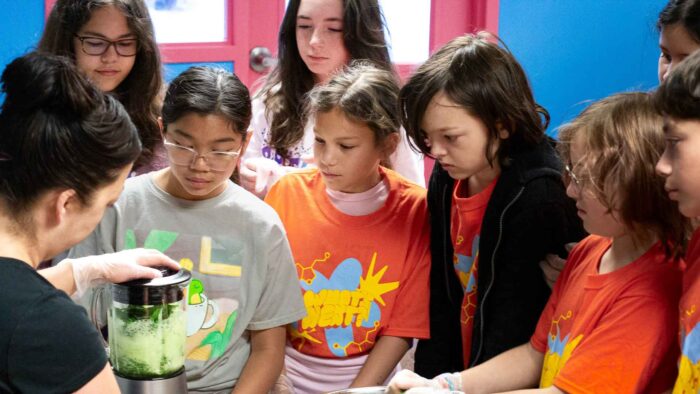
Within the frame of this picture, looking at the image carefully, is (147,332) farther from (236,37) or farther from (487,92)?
(236,37)

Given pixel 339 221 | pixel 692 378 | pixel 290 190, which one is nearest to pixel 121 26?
pixel 290 190

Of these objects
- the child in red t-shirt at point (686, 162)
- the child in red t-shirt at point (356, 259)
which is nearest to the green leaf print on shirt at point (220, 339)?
the child in red t-shirt at point (356, 259)

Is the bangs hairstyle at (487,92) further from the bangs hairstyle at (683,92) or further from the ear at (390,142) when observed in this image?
the bangs hairstyle at (683,92)

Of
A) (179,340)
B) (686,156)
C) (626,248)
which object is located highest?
(686,156)

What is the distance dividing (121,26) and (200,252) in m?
0.66

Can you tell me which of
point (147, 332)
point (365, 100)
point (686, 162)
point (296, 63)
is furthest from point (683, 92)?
point (296, 63)

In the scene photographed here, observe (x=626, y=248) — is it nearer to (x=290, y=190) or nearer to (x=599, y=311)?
(x=599, y=311)

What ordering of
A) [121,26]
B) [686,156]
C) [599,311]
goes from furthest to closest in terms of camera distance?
[121,26] < [599,311] < [686,156]

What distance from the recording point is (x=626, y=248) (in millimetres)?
1476

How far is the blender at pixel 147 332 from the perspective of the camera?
1387 mm

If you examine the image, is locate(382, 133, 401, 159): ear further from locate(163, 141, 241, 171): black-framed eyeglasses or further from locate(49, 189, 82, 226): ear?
locate(49, 189, 82, 226): ear

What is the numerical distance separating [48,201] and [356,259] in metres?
0.78

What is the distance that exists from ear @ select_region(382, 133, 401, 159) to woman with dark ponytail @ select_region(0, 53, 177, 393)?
2.33 ft

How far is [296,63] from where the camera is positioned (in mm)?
2389
